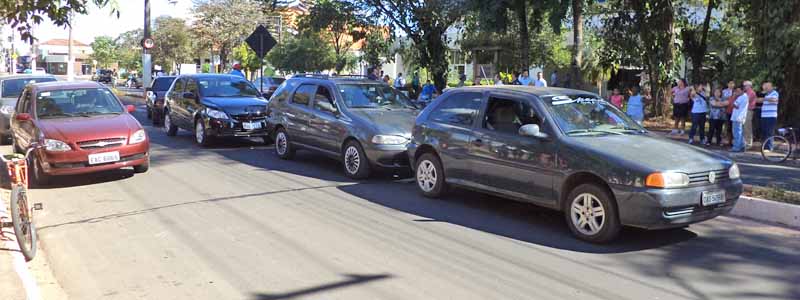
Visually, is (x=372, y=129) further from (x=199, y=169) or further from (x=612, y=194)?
(x=612, y=194)

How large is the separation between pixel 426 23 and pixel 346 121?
1477 centimetres

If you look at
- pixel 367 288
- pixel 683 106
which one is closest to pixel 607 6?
pixel 683 106

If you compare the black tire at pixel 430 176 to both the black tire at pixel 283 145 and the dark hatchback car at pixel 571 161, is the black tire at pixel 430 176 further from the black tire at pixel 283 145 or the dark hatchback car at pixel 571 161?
the black tire at pixel 283 145

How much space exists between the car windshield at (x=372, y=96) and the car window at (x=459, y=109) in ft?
7.74

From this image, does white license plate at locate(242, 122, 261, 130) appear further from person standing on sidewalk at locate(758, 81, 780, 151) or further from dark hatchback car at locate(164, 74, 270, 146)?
person standing on sidewalk at locate(758, 81, 780, 151)

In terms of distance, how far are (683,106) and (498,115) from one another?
1109cm

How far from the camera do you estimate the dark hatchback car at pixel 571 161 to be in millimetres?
6359

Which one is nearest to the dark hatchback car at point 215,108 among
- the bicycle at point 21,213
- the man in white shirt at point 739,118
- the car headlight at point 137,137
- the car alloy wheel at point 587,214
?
the car headlight at point 137,137

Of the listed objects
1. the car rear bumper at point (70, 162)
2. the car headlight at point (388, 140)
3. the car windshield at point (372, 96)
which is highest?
the car windshield at point (372, 96)

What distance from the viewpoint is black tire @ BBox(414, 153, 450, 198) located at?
8.84 metres

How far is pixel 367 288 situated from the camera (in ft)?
17.6

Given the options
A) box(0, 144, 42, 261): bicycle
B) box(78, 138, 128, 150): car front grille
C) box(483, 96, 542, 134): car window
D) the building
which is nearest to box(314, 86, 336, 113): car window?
box(78, 138, 128, 150): car front grille

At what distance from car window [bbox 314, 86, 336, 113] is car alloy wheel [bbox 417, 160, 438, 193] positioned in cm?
256

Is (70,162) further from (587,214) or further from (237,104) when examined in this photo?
(587,214)
